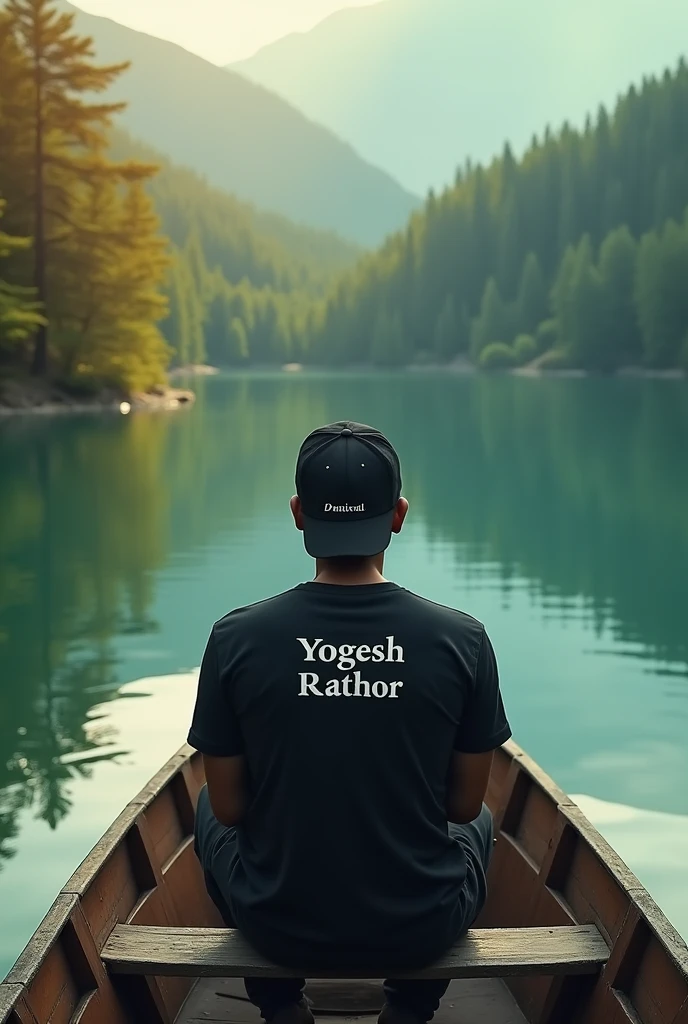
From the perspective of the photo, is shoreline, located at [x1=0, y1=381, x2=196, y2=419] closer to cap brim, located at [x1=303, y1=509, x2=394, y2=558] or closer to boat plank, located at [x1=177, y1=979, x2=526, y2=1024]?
boat plank, located at [x1=177, y1=979, x2=526, y2=1024]

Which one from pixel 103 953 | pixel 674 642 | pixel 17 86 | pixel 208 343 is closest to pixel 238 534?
pixel 674 642

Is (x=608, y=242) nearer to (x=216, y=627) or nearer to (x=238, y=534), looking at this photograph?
(x=238, y=534)

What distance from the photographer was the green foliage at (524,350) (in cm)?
10969

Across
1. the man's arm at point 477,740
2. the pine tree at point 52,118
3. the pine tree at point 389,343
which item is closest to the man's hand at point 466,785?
the man's arm at point 477,740

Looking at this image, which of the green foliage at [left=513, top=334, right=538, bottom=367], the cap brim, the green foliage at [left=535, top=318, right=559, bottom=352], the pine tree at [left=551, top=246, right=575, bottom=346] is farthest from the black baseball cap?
the green foliage at [left=513, top=334, right=538, bottom=367]

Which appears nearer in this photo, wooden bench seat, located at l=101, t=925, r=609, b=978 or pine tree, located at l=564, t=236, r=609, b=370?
wooden bench seat, located at l=101, t=925, r=609, b=978

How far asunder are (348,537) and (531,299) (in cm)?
12325

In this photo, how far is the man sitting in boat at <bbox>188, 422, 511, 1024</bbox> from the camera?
3215mm

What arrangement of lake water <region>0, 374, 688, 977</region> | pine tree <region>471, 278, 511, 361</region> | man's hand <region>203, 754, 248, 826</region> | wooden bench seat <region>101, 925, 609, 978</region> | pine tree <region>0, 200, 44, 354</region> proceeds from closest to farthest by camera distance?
man's hand <region>203, 754, 248, 826</region>, wooden bench seat <region>101, 925, 609, 978</region>, lake water <region>0, 374, 688, 977</region>, pine tree <region>0, 200, 44, 354</region>, pine tree <region>471, 278, 511, 361</region>

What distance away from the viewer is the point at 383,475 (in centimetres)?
330

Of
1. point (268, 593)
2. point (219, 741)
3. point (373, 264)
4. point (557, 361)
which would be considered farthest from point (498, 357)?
point (219, 741)

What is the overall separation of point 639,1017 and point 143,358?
47.8 m

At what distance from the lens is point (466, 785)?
3469 mm

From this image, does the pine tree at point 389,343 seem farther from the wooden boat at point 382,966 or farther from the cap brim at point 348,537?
the cap brim at point 348,537
